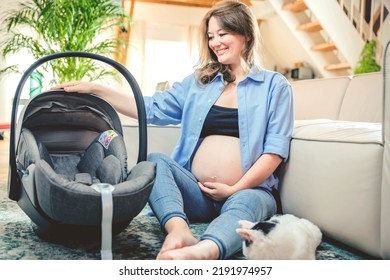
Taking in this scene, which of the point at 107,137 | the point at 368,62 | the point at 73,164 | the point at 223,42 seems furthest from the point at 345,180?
the point at 368,62

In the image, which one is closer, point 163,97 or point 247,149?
point 247,149

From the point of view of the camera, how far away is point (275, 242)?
0.93m

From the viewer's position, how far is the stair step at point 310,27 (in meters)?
3.84

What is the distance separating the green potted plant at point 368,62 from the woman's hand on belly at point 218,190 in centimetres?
246

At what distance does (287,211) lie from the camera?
4.22 feet

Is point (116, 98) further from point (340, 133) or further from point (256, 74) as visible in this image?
point (340, 133)

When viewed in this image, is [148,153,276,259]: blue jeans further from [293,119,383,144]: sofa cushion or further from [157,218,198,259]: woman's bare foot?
[293,119,383,144]: sofa cushion

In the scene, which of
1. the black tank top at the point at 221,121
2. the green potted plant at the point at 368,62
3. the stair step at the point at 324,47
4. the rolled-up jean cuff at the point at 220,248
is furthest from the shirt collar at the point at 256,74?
the stair step at the point at 324,47

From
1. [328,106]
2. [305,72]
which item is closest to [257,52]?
[328,106]

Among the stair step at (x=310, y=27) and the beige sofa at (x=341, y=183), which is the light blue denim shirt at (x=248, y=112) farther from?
the stair step at (x=310, y=27)

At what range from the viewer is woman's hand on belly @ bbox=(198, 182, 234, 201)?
117cm

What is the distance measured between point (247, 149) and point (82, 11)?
1640 millimetres

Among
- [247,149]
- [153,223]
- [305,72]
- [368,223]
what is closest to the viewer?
[368,223]

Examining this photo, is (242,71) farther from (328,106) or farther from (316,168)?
(328,106)
